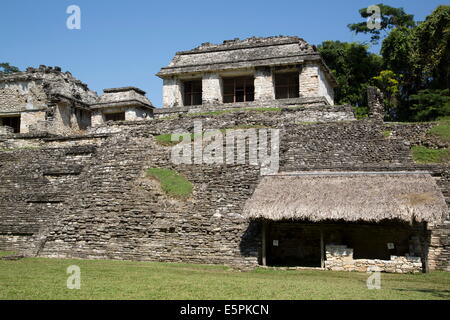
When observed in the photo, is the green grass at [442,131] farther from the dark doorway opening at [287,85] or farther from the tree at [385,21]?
the tree at [385,21]

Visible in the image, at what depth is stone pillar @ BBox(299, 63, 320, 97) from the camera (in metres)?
23.0

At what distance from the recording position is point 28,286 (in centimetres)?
838

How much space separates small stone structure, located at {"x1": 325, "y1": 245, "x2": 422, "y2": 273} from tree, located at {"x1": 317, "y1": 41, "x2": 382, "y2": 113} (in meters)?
21.2

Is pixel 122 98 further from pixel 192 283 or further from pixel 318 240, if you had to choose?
pixel 192 283

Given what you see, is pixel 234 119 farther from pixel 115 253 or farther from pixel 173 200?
pixel 115 253

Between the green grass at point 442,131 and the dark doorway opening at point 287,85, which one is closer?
the green grass at point 442,131

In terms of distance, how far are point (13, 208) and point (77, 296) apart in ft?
30.3

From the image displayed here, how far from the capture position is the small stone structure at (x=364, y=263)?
443 inches

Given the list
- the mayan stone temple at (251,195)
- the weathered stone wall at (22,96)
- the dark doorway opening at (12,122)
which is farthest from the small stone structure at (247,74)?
the dark doorway opening at (12,122)

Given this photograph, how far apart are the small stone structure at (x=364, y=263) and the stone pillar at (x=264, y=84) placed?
12.8m

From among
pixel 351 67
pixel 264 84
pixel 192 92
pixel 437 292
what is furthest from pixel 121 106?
pixel 437 292

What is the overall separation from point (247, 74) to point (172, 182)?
11024 millimetres

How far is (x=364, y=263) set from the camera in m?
11.5
